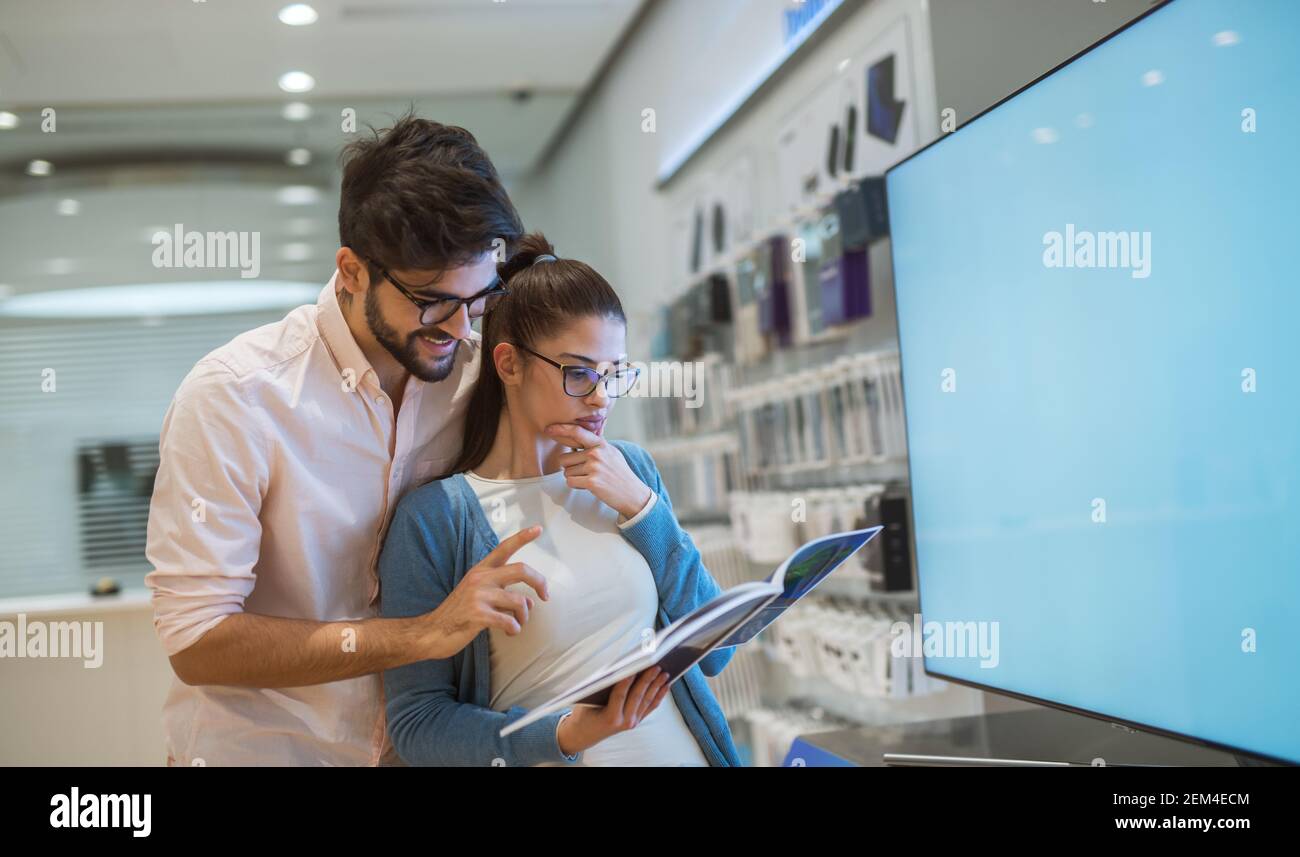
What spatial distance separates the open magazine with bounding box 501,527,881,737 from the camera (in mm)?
1068

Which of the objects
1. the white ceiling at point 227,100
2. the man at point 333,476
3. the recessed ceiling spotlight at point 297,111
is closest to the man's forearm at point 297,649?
the man at point 333,476

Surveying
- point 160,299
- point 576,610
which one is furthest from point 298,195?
point 576,610

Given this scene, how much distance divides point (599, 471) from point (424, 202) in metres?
0.41

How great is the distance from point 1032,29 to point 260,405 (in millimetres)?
1399

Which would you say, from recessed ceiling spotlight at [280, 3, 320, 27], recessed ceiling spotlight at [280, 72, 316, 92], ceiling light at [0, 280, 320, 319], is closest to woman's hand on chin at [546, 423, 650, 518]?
recessed ceiling spotlight at [280, 3, 320, 27]

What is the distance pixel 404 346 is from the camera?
1.37 m

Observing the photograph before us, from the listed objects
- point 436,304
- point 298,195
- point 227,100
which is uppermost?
point 298,195

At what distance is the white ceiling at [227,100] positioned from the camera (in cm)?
226

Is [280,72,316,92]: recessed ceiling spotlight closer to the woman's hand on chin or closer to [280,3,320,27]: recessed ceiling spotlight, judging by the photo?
[280,3,320,27]: recessed ceiling spotlight

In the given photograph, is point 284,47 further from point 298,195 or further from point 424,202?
point 298,195

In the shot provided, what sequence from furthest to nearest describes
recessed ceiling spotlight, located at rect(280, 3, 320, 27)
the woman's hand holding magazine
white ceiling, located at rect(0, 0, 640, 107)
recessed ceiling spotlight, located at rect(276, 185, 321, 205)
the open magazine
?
recessed ceiling spotlight, located at rect(276, 185, 321, 205)
recessed ceiling spotlight, located at rect(280, 3, 320, 27)
white ceiling, located at rect(0, 0, 640, 107)
the woman's hand holding magazine
the open magazine

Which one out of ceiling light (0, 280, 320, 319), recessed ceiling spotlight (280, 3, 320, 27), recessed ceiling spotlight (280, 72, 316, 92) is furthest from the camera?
ceiling light (0, 280, 320, 319)
